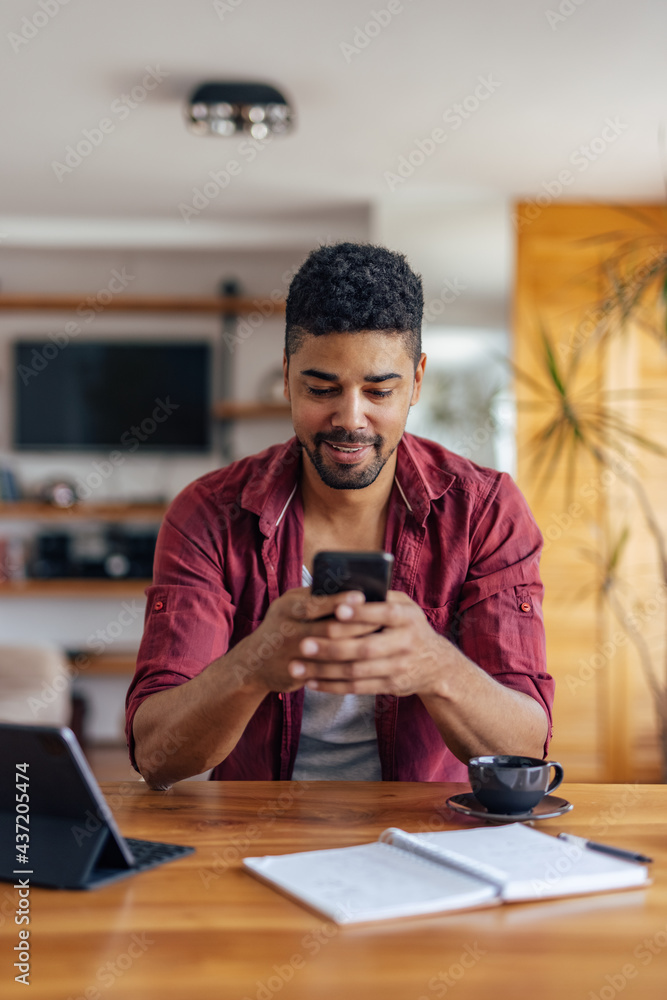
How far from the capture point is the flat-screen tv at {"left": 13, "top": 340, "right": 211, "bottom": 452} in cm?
534

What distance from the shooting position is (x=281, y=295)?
5.41 metres

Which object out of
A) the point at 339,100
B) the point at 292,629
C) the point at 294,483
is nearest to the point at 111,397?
the point at 339,100

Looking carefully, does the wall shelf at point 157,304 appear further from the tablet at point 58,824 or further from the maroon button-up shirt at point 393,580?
the tablet at point 58,824

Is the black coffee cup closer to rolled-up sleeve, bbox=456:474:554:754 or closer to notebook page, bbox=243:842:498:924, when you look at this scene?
notebook page, bbox=243:842:498:924

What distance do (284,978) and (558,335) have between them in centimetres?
394

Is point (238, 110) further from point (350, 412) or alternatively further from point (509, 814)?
point (509, 814)

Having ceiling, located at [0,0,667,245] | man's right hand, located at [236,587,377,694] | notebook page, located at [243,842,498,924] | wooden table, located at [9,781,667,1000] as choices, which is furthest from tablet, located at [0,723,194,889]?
ceiling, located at [0,0,667,245]

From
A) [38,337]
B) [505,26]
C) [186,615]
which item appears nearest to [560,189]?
[505,26]

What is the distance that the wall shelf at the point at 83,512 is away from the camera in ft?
16.9

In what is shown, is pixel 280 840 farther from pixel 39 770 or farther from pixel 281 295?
pixel 281 295

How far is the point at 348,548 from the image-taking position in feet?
5.43

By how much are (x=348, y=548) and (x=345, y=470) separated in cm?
17

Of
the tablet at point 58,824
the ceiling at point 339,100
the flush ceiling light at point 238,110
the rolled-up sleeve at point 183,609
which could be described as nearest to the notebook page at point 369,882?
the tablet at point 58,824

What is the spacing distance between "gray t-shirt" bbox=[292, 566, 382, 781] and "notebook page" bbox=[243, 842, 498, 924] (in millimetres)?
529
